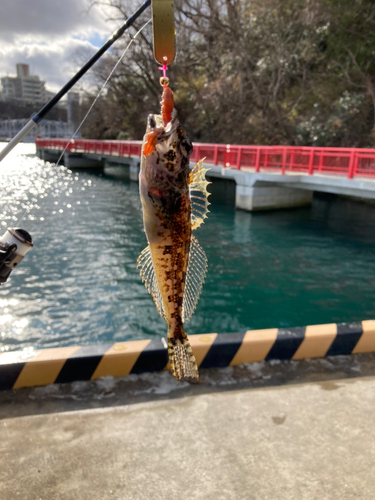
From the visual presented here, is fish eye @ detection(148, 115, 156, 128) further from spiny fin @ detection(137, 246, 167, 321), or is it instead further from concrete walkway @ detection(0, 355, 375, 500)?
concrete walkway @ detection(0, 355, 375, 500)

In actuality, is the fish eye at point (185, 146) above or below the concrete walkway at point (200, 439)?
above

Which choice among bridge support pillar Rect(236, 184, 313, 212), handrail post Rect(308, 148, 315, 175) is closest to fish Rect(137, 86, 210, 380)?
handrail post Rect(308, 148, 315, 175)

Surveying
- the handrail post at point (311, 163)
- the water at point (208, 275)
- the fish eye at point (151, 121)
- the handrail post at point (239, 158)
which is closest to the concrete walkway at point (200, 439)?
the fish eye at point (151, 121)

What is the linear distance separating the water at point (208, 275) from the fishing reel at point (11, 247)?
14.7ft

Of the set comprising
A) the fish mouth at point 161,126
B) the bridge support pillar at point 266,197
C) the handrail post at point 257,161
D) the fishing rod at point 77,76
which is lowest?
the bridge support pillar at point 266,197

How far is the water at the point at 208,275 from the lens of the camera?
26.0 ft

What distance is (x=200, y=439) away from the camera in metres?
3.35

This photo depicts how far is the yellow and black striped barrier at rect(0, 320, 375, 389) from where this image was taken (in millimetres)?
3920

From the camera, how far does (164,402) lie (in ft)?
12.5

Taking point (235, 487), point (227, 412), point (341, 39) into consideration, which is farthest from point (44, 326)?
point (341, 39)

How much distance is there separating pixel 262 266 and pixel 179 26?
27.6m

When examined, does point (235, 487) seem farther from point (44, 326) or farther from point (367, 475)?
point (44, 326)

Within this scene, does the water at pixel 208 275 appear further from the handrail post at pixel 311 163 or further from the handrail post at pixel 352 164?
the handrail post at pixel 352 164

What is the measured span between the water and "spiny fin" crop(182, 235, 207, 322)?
5.16 m
